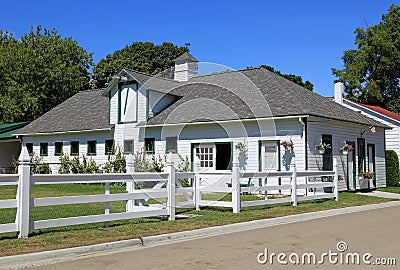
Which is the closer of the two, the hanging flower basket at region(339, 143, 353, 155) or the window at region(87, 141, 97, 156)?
the hanging flower basket at region(339, 143, 353, 155)

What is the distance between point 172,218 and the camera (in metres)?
12.0

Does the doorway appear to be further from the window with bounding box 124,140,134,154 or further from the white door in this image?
the window with bounding box 124,140,134,154

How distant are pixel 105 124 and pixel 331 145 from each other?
40.3 feet

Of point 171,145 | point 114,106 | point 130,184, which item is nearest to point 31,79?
point 114,106

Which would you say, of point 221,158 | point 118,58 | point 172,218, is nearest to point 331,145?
point 221,158

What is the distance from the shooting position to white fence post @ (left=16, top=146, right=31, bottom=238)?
8961 millimetres

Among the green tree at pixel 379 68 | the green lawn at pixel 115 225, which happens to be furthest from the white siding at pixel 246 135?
the green tree at pixel 379 68

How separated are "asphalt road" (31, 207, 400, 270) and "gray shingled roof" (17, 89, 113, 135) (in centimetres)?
1769

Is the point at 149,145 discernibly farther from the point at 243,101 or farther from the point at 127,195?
the point at 127,195

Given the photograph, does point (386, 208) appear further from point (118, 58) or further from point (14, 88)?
point (118, 58)

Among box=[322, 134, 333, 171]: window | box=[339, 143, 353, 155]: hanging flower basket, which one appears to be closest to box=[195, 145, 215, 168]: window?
box=[322, 134, 333, 171]: window

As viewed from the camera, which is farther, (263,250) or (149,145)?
(149,145)

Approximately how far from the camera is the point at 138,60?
188 feet

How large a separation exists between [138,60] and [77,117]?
2791 cm
